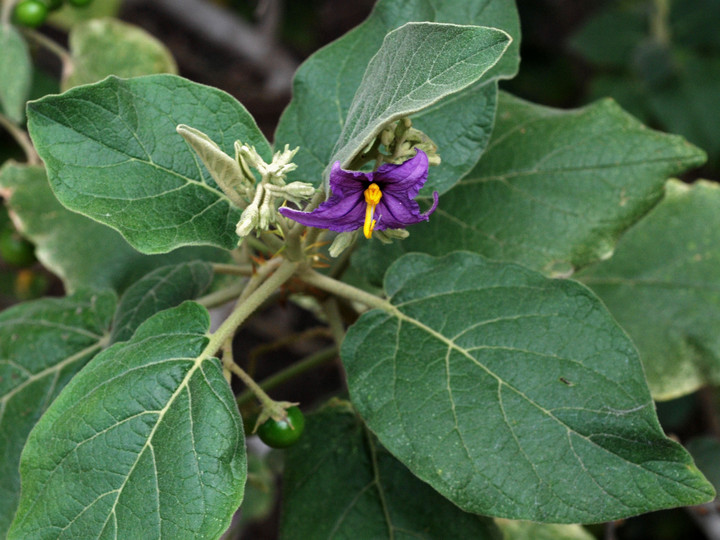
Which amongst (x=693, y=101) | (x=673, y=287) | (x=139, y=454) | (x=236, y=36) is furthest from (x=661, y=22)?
(x=139, y=454)

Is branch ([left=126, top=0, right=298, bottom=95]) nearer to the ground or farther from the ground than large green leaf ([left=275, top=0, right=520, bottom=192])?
nearer to the ground

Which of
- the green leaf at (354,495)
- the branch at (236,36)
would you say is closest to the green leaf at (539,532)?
the green leaf at (354,495)

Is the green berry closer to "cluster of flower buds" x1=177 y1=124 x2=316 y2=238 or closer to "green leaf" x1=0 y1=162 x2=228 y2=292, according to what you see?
"green leaf" x1=0 y1=162 x2=228 y2=292

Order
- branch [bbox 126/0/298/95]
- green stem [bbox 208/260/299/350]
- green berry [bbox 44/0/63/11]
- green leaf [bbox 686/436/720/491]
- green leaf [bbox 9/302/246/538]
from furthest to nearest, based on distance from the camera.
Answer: branch [bbox 126/0/298/95] < green berry [bbox 44/0/63/11] < green leaf [bbox 686/436/720/491] < green stem [bbox 208/260/299/350] < green leaf [bbox 9/302/246/538]

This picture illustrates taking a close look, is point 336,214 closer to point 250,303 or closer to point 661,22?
point 250,303

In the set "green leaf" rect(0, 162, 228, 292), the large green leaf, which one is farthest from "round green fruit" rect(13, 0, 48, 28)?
the large green leaf

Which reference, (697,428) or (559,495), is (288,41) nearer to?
(697,428)
